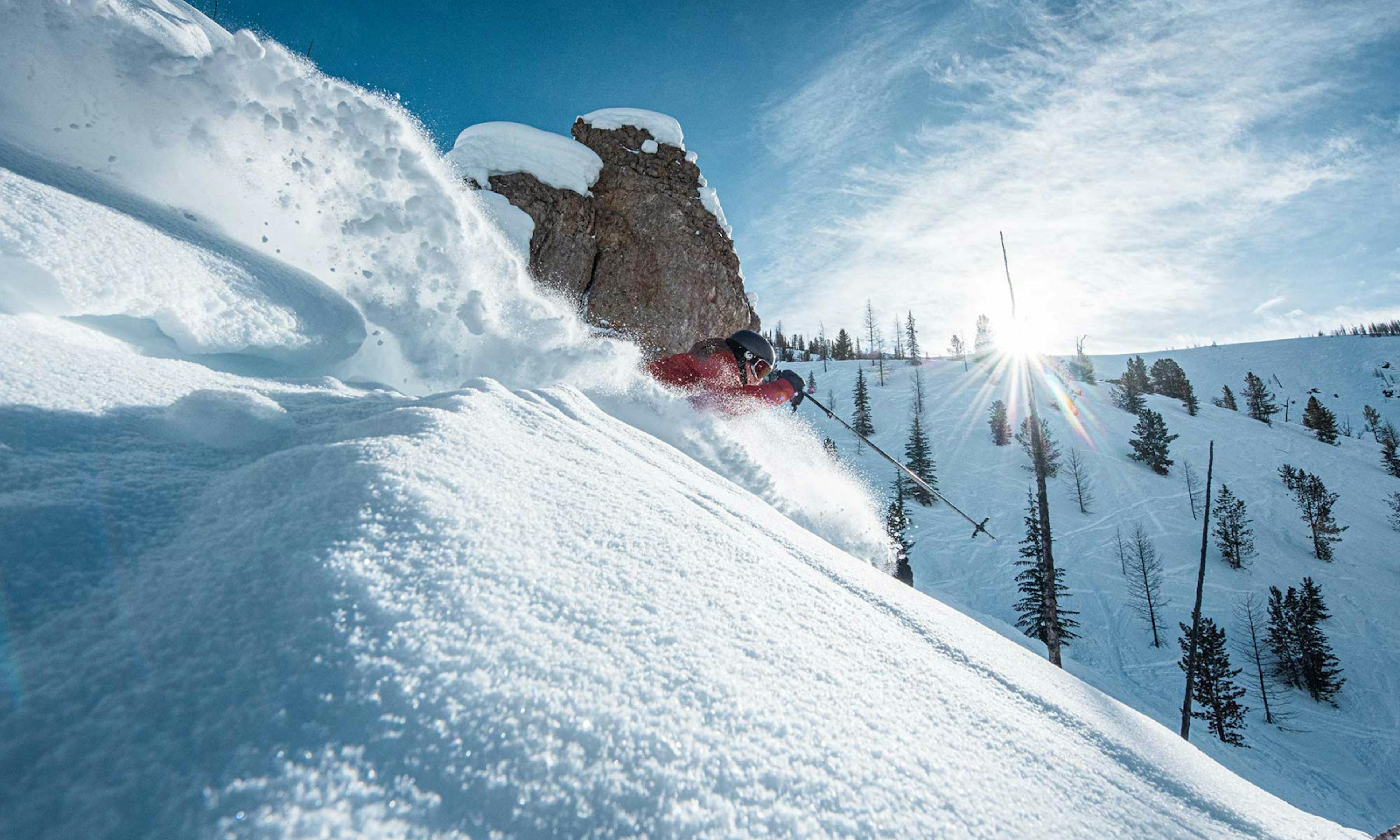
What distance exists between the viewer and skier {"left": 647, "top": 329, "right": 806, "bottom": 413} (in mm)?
6578

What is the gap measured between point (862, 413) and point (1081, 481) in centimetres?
1727

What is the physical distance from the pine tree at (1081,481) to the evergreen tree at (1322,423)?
3405 centimetres

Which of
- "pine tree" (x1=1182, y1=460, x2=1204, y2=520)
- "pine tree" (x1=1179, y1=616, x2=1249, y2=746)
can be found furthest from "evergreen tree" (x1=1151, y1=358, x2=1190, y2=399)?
"pine tree" (x1=1179, y1=616, x2=1249, y2=746)

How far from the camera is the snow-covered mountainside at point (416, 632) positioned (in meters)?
0.62

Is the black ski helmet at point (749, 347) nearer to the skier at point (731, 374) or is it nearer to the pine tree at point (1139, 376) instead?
the skier at point (731, 374)

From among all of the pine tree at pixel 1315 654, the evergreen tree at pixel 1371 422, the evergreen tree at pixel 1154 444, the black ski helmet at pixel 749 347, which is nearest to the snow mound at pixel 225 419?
the black ski helmet at pixel 749 347

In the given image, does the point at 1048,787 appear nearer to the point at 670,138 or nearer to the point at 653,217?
the point at 653,217

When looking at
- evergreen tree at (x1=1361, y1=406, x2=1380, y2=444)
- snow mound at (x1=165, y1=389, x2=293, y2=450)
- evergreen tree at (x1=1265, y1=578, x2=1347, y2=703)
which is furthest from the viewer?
evergreen tree at (x1=1361, y1=406, x2=1380, y2=444)

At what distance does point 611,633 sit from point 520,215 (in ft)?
41.9

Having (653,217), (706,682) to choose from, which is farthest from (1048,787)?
(653,217)

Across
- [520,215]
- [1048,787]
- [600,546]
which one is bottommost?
[1048,787]

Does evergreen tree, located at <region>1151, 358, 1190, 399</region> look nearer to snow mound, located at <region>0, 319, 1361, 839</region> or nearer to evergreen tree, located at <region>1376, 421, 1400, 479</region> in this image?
evergreen tree, located at <region>1376, 421, 1400, 479</region>

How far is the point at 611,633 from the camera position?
1015 mm

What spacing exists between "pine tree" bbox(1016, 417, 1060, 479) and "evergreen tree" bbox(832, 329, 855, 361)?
3621 centimetres
